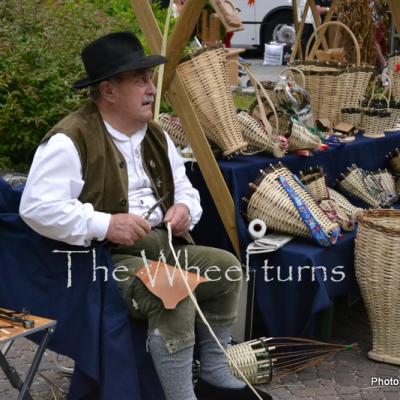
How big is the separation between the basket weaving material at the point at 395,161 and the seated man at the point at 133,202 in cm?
192

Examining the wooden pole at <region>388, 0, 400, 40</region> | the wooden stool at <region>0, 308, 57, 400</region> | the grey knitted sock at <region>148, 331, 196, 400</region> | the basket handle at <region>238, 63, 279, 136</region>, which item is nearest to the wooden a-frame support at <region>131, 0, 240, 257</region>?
the basket handle at <region>238, 63, 279, 136</region>

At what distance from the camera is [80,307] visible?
119 inches

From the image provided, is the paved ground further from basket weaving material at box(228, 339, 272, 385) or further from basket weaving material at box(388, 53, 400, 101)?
basket weaving material at box(388, 53, 400, 101)

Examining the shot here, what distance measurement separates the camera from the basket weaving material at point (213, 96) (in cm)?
386

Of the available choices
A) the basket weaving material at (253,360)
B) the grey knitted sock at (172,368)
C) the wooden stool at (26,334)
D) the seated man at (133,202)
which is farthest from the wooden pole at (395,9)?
the wooden stool at (26,334)

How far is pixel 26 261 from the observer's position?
3.12 metres

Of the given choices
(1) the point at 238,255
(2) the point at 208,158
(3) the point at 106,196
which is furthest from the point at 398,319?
(3) the point at 106,196

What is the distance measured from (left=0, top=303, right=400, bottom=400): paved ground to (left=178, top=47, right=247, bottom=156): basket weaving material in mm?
1107

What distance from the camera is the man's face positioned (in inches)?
127

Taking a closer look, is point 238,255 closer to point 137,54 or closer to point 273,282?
point 273,282

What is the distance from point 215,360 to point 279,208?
85cm

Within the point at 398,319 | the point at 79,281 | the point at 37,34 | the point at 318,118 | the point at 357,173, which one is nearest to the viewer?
the point at 79,281

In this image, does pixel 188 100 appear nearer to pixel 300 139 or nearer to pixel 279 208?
pixel 279 208

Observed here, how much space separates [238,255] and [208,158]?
1.60 feet
